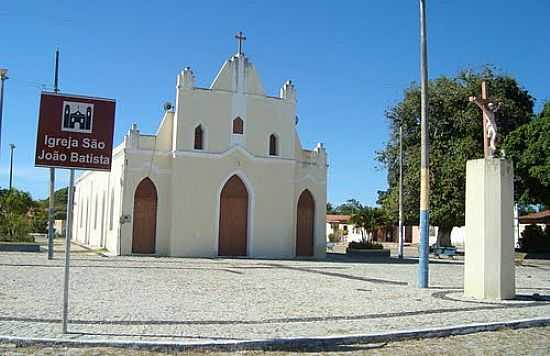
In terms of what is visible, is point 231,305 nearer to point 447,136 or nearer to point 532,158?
point 532,158

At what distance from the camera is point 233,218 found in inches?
1266

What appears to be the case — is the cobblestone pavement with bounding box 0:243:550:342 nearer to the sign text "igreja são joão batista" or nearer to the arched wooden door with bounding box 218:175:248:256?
the sign text "igreja são joão batista"

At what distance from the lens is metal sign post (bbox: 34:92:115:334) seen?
877cm

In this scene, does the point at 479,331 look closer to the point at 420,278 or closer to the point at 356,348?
the point at 356,348

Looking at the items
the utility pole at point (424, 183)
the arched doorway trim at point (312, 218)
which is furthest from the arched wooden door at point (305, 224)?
the utility pole at point (424, 183)

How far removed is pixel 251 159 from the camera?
3241 centimetres

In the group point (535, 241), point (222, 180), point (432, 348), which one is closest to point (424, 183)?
point (432, 348)

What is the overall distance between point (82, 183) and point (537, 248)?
36.2 m

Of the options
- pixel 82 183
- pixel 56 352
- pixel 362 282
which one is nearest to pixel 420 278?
pixel 362 282

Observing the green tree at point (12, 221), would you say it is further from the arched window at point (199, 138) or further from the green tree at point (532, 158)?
the green tree at point (532, 158)

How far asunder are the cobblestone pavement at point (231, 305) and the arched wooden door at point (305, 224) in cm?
1391

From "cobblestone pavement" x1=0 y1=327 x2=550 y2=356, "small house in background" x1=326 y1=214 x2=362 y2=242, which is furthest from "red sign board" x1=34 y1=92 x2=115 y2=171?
"small house in background" x1=326 y1=214 x2=362 y2=242

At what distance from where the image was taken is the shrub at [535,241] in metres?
43.7

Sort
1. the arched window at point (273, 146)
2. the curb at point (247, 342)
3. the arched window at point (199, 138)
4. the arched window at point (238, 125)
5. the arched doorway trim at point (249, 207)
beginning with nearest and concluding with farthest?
the curb at point (247, 342), the arched doorway trim at point (249, 207), the arched window at point (199, 138), the arched window at point (238, 125), the arched window at point (273, 146)
